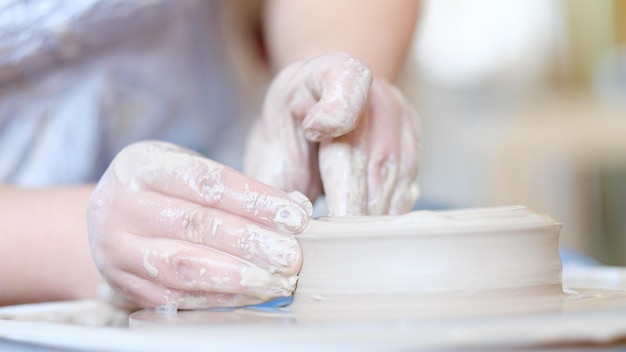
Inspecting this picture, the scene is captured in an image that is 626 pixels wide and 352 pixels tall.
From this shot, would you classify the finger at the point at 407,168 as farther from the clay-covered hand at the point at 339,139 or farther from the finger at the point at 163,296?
the finger at the point at 163,296

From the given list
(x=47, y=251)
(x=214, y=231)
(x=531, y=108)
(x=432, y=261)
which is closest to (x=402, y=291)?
(x=432, y=261)

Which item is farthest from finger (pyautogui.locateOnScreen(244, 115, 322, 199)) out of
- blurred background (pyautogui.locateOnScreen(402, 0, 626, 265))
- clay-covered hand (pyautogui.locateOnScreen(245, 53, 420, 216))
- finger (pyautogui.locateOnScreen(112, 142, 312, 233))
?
blurred background (pyautogui.locateOnScreen(402, 0, 626, 265))

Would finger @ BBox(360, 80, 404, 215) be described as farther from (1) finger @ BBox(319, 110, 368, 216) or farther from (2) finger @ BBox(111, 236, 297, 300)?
(2) finger @ BBox(111, 236, 297, 300)

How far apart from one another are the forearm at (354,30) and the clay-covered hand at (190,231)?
0.36m

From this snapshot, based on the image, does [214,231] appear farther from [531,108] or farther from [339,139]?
[531,108]

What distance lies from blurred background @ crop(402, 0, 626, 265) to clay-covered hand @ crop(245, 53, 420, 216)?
81.8 inches

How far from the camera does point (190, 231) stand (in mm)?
517

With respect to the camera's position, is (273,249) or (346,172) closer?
(273,249)

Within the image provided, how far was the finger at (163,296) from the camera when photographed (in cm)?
51

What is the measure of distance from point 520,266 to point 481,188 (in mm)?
2484

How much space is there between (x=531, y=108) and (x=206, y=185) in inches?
106

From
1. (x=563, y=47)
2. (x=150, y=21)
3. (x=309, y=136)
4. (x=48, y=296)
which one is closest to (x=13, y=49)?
(x=150, y=21)

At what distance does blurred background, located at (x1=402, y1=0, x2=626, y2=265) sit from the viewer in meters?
2.79

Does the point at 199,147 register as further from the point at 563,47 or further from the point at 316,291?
the point at 563,47
